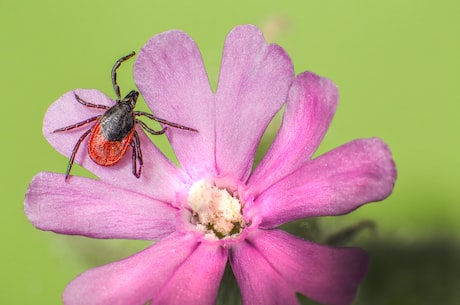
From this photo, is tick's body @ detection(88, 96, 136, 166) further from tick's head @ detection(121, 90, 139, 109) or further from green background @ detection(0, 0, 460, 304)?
green background @ detection(0, 0, 460, 304)

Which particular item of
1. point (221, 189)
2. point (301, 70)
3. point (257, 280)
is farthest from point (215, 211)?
point (301, 70)

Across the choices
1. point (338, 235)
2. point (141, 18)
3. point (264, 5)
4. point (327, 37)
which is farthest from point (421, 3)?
point (338, 235)

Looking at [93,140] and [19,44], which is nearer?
[93,140]

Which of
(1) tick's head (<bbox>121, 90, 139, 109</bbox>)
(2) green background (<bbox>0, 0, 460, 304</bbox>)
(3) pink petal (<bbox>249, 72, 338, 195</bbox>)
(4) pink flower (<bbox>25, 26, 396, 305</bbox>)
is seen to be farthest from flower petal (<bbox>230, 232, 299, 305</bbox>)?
(2) green background (<bbox>0, 0, 460, 304</bbox>)

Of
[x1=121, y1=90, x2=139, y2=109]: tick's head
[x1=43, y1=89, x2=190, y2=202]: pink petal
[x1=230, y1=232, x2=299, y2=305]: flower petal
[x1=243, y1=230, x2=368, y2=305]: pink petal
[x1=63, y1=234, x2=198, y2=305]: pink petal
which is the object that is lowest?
[x1=63, y1=234, x2=198, y2=305]: pink petal

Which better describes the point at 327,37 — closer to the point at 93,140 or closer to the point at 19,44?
the point at 19,44

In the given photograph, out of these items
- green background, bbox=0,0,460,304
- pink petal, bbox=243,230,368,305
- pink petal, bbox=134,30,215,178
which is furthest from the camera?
green background, bbox=0,0,460,304

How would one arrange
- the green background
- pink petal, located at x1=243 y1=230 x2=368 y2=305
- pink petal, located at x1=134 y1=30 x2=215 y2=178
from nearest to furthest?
1. pink petal, located at x1=243 y1=230 x2=368 y2=305
2. pink petal, located at x1=134 y1=30 x2=215 y2=178
3. the green background
